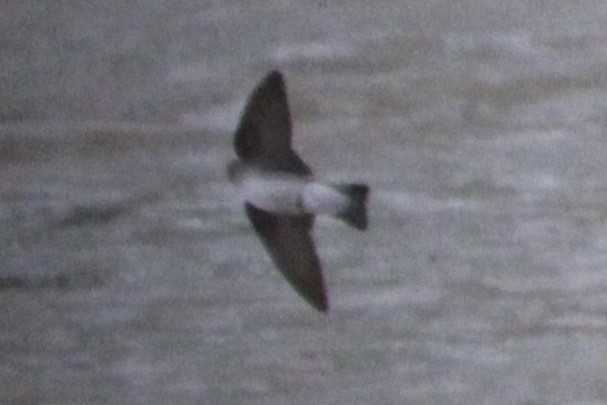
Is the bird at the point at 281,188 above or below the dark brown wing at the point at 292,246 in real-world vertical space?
above

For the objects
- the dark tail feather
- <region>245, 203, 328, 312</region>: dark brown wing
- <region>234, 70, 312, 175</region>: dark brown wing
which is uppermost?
<region>234, 70, 312, 175</region>: dark brown wing

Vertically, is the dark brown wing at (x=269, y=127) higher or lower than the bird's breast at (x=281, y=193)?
higher

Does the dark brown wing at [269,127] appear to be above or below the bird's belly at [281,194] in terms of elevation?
above

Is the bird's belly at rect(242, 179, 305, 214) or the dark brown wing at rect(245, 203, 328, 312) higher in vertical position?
the bird's belly at rect(242, 179, 305, 214)

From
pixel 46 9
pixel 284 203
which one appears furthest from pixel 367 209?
pixel 46 9

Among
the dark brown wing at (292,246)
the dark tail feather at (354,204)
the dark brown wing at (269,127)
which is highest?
the dark brown wing at (269,127)
